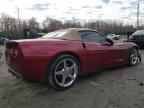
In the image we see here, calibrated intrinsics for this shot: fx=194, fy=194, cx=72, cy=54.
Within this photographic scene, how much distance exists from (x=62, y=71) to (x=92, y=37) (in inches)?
52.2

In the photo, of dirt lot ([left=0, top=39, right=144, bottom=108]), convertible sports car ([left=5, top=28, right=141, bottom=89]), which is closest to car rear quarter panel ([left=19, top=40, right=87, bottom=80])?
convertible sports car ([left=5, top=28, right=141, bottom=89])

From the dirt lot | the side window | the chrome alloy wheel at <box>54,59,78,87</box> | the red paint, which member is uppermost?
the side window

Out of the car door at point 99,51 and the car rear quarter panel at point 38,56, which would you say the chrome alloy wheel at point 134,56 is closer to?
the car door at point 99,51

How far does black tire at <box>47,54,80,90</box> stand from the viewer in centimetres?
379

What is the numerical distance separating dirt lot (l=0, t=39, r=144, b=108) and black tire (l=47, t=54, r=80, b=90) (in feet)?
0.49

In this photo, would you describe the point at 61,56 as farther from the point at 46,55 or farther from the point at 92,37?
the point at 92,37

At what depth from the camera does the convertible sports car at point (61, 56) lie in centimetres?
356

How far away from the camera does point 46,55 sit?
11.9 feet

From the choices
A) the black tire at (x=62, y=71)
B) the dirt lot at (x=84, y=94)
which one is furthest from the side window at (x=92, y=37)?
the dirt lot at (x=84, y=94)

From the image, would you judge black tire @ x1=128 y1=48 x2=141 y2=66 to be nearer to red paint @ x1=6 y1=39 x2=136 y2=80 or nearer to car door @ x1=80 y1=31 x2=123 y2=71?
car door @ x1=80 y1=31 x2=123 y2=71

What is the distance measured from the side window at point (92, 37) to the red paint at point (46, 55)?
0.14 metres

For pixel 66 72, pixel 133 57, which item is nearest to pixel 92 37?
pixel 66 72

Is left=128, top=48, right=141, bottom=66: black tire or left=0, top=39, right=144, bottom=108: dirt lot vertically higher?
left=128, top=48, right=141, bottom=66: black tire

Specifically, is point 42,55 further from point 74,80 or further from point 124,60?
point 124,60
